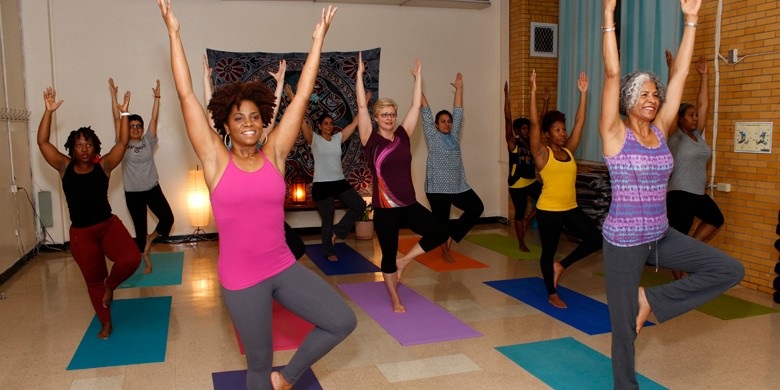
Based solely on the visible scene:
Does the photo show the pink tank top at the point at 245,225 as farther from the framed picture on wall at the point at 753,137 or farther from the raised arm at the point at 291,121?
the framed picture on wall at the point at 753,137

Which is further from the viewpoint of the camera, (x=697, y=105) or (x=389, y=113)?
(x=697, y=105)

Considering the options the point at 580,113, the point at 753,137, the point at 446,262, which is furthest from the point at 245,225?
the point at 753,137

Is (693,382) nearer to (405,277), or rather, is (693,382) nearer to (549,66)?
(405,277)

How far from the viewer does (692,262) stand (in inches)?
111

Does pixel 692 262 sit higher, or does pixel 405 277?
pixel 692 262

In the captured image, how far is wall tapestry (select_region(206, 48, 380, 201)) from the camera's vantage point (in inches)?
297

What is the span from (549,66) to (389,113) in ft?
14.8

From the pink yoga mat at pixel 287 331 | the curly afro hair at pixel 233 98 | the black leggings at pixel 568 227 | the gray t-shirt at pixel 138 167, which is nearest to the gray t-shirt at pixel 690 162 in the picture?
the black leggings at pixel 568 227

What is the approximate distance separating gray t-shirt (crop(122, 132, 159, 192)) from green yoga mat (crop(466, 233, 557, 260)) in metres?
3.56

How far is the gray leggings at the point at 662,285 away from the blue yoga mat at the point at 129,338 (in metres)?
2.50

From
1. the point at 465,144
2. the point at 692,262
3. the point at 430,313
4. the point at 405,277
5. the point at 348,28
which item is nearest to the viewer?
the point at 692,262

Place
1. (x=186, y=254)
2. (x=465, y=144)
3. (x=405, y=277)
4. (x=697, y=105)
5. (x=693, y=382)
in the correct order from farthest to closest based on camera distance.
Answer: (x=465, y=144) < (x=186, y=254) < (x=405, y=277) < (x=697, y=105) < (x=693, y=382)

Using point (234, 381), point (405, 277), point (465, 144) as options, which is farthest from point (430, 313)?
point (465, 144)

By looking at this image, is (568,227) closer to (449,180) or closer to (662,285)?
(449,180)
